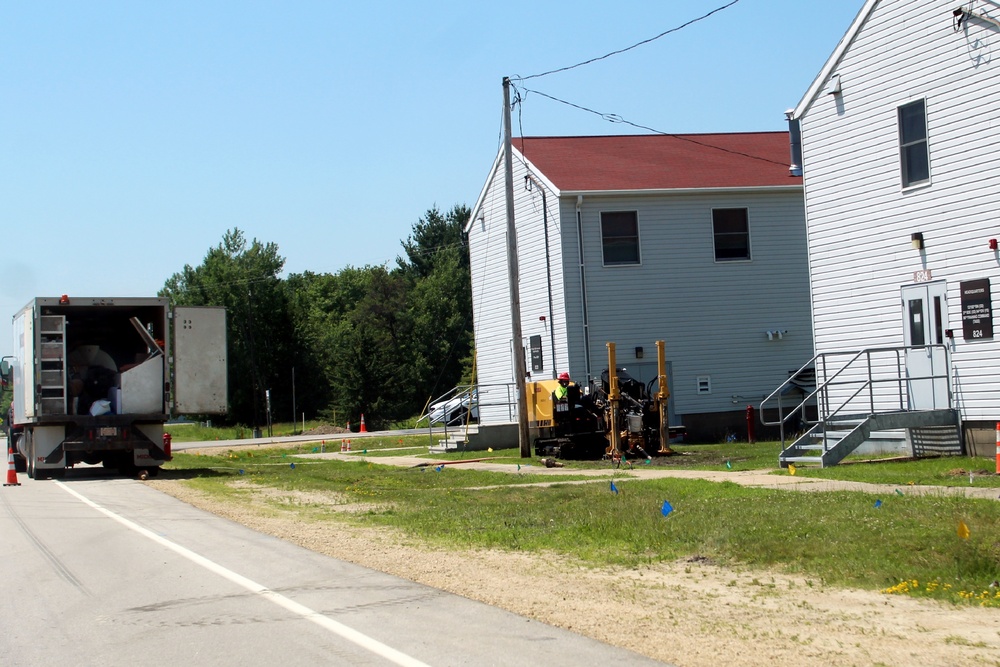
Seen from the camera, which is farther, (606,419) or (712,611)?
(606,419)

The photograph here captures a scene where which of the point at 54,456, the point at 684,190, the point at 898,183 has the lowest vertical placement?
the point at 54,456

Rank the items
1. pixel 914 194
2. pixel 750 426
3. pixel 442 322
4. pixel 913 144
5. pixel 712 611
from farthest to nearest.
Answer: pixel 442 322 → pixel 750 426 → pixel 913 144 → pixel 914 194 → pixel 712 611

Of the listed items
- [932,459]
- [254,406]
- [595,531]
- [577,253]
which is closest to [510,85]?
[577,253]

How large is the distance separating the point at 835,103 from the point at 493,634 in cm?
1805

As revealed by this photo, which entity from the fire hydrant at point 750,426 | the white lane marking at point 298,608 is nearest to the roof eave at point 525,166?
the fire hydrant at point 750,426

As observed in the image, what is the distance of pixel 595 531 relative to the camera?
40.9ft

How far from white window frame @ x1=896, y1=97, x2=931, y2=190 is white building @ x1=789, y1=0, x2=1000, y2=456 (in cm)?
2

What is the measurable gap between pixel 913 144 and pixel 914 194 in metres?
1.00

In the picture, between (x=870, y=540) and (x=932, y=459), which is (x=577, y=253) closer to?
(x=932, y=459)

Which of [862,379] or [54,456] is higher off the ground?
[862,379]

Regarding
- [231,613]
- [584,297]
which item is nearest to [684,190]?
[584,297]

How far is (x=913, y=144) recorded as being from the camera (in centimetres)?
2097

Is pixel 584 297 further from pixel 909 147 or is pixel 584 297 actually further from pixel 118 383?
pixel 118 383

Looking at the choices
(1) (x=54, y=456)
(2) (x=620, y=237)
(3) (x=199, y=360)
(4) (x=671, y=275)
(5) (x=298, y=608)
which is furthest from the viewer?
(4) (x=671, y=275)
